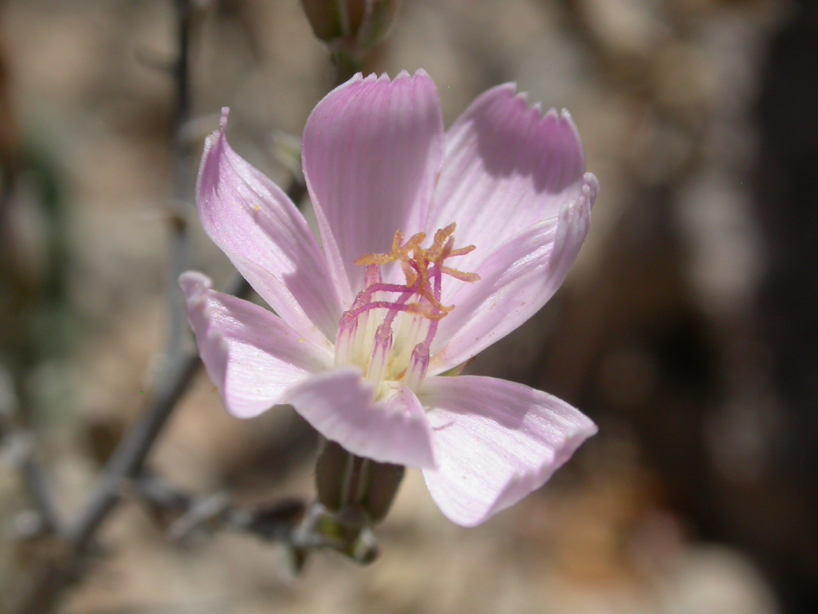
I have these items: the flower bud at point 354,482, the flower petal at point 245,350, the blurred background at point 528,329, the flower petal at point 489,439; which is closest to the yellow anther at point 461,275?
the flower petal at point 489,439

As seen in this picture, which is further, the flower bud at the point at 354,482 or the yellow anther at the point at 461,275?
the yellow anther at the point at 461,275

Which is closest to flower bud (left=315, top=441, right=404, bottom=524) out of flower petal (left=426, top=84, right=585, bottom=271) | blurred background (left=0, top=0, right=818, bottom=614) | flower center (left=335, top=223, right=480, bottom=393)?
flower center (left=335, top=223, right=480, bottom=393)

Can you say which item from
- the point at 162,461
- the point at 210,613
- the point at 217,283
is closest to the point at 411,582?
the point at 210,613

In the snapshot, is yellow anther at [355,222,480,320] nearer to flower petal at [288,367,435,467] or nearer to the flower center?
the flower center

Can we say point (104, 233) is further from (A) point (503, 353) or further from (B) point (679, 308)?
(B) point (679, 308)

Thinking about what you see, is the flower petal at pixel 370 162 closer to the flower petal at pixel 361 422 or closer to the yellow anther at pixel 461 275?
the yellow anther at pixel 461 275

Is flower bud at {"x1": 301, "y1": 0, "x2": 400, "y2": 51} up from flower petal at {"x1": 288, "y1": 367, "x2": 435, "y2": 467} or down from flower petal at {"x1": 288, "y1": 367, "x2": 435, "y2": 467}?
up

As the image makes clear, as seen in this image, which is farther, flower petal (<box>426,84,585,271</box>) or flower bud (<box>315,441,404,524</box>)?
flower petal (<box>426,84,585,271</box>)

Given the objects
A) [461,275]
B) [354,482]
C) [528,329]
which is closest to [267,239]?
[461,275]
